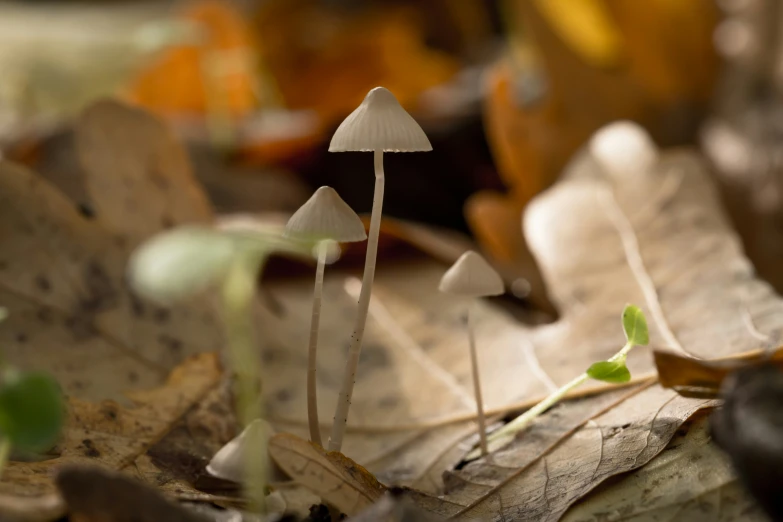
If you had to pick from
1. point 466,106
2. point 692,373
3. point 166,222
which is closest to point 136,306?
point 166,222

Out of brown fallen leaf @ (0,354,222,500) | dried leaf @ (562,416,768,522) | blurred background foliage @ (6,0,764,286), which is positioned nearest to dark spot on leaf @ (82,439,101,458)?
brown fallen leaf @ (0,354,222,500)

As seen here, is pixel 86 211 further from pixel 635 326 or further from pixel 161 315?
pixel 635 326

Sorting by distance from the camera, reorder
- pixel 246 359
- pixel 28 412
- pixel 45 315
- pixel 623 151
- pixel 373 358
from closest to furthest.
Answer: pixel 28 412, pixel 45 315, pixel 246 359, pixel 373 358, pixel 623 151

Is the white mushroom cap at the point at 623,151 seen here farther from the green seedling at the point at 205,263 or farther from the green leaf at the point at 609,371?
the green seedling at the point at 205,263

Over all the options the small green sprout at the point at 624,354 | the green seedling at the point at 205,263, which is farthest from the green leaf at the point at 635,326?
the green seedling at the point at 205,263

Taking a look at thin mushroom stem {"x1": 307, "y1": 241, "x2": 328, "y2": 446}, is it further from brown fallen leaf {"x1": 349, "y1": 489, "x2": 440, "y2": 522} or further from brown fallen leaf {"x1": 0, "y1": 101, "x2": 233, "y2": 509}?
brown fallen leaf {"x1": 349, "y1": 489, "x2": 440, "y2": 522}
